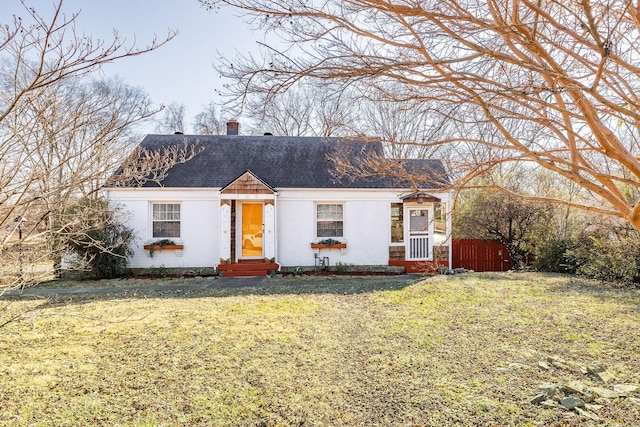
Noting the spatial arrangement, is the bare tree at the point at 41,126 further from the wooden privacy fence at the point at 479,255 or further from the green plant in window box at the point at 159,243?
the wooden privacy fence at the point at 479,255

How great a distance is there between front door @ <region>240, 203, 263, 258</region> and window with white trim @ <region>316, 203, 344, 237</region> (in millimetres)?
2175

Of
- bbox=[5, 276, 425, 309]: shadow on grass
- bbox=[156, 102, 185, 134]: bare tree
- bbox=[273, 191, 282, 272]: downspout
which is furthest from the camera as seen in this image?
bbox=[156, 102, 185, 134]: bare tree

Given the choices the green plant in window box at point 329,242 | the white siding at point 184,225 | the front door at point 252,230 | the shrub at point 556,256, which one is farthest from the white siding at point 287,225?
the shrub at point 556,256

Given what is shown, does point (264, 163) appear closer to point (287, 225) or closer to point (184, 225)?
point (287, 225)

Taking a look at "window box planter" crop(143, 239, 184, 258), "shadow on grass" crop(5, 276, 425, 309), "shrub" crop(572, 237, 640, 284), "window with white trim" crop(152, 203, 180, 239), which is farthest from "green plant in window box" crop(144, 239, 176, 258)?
"shrub" crop(572, 237, 640, 284)

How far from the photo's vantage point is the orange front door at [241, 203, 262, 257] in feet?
45.8

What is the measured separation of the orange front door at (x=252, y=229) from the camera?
13945 millimetres

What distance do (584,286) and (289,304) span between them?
8.24m

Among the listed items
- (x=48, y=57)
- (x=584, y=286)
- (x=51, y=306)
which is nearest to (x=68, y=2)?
(x=48, y=57)

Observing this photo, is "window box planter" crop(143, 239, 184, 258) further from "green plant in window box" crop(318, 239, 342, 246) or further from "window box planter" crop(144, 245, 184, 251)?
"green plant in window box" crop(318, 239, 342, 246)

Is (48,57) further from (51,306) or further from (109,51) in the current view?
(51,306)

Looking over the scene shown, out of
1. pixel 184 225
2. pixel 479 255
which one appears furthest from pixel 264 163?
pixel 479 255

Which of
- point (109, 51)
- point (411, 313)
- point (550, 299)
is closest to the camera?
point (109, 51)

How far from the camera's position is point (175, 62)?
5.04m
